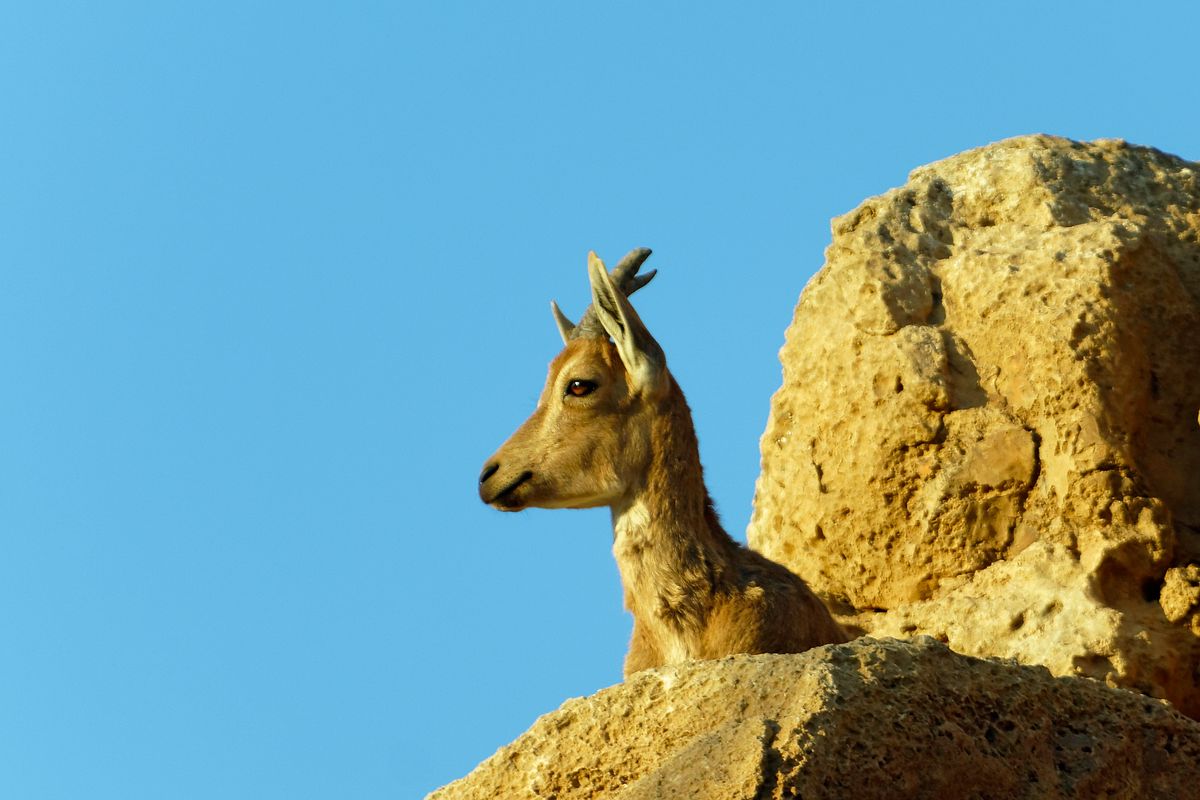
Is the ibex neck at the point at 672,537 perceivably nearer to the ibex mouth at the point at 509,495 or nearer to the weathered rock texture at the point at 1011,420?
the ibex mouth at the point at 509,495

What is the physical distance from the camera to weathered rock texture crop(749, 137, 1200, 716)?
33.5 feet

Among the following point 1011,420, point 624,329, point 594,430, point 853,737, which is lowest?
point 853,737

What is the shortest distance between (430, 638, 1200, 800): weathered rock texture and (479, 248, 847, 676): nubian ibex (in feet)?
7.57

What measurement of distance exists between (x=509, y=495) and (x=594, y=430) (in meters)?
0.58

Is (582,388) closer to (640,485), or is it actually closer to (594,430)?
(594,430)

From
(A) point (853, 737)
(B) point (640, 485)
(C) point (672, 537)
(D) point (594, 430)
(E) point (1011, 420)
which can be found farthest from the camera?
(E) point (1011, 420)

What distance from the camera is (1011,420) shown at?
35.0 ft

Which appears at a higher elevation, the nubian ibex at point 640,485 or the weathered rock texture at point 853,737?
the nubian ibex at point 640,485

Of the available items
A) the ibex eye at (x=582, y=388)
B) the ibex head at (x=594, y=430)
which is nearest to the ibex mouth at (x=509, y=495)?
the ibex head at (x=594, y=430)

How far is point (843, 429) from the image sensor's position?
36.2ft

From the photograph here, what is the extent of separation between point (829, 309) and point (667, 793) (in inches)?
207

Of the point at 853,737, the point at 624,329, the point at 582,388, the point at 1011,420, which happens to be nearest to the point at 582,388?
the point at 582,388

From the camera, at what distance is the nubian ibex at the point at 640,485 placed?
9742 millimetres

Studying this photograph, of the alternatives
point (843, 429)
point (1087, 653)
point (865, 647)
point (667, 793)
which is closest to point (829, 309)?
point (843, 429)
